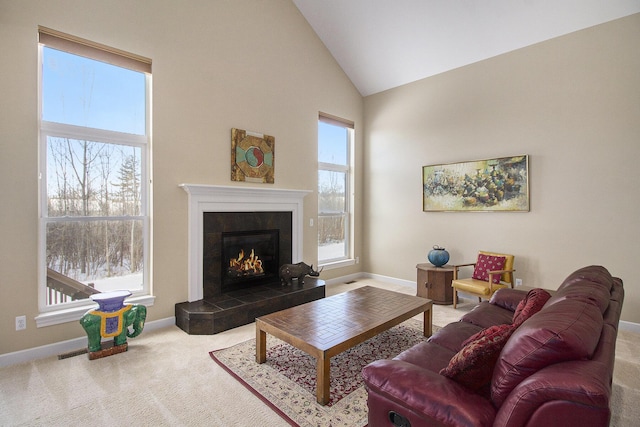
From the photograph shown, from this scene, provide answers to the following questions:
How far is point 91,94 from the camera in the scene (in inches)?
131

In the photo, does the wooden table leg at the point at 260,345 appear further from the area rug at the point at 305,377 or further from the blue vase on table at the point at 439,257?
the blue vase on table at the point at 439,257

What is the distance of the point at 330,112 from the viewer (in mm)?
5602

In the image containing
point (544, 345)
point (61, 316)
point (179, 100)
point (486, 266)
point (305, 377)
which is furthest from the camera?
point (486, 266)

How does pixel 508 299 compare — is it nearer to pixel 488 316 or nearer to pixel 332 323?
pixel 488 316

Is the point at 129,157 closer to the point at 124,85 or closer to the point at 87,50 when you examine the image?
the point at 124,85

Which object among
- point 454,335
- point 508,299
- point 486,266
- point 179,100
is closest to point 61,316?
point 179,100

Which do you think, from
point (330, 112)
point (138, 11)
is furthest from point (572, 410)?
point (330, 112)

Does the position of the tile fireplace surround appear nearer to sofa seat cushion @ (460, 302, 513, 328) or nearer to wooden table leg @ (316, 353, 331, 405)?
wooden table leg @ (316, 353, 331, 405)

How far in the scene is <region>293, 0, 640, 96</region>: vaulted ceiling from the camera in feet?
12.5

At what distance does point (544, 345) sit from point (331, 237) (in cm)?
469

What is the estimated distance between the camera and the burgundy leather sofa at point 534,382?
1.06m

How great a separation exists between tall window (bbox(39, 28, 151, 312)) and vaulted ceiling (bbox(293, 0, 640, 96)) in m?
2.99

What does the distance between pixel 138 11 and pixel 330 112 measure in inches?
120

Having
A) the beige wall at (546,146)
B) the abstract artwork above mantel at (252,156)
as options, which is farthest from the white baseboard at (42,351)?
the beige wall at (546,146)
